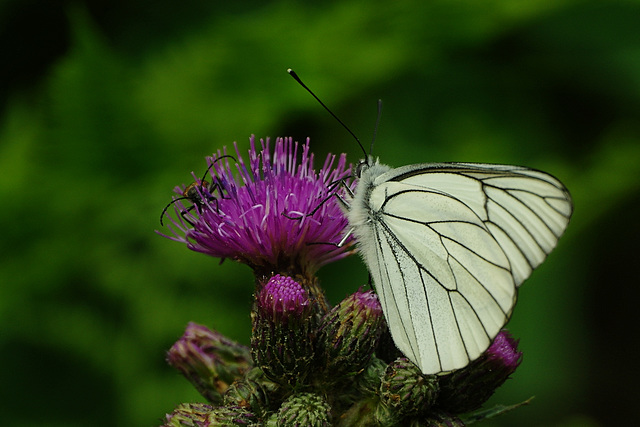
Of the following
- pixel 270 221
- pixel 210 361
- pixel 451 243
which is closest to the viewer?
pixel 451 243

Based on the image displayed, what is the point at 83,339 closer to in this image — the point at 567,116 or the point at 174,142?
the point at 174,142

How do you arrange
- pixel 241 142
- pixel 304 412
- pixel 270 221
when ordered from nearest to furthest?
pixel 304 412 → pixel 270 221 → pixel 241 142

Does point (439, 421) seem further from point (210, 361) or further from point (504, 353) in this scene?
point (210, 361)

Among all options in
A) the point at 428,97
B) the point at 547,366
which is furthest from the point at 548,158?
the point at 547,366

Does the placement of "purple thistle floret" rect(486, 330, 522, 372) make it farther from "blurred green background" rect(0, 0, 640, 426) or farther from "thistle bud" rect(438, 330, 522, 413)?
"blurred green background" rect(0, 0, 640, 426)

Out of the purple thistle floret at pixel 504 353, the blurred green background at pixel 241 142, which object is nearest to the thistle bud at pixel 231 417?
the purple thistle floret at pixel 504 353

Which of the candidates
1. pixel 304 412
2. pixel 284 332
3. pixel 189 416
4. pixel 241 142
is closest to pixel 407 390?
pixel 304 412

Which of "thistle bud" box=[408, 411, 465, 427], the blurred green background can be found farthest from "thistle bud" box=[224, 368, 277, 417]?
the blurred green background
